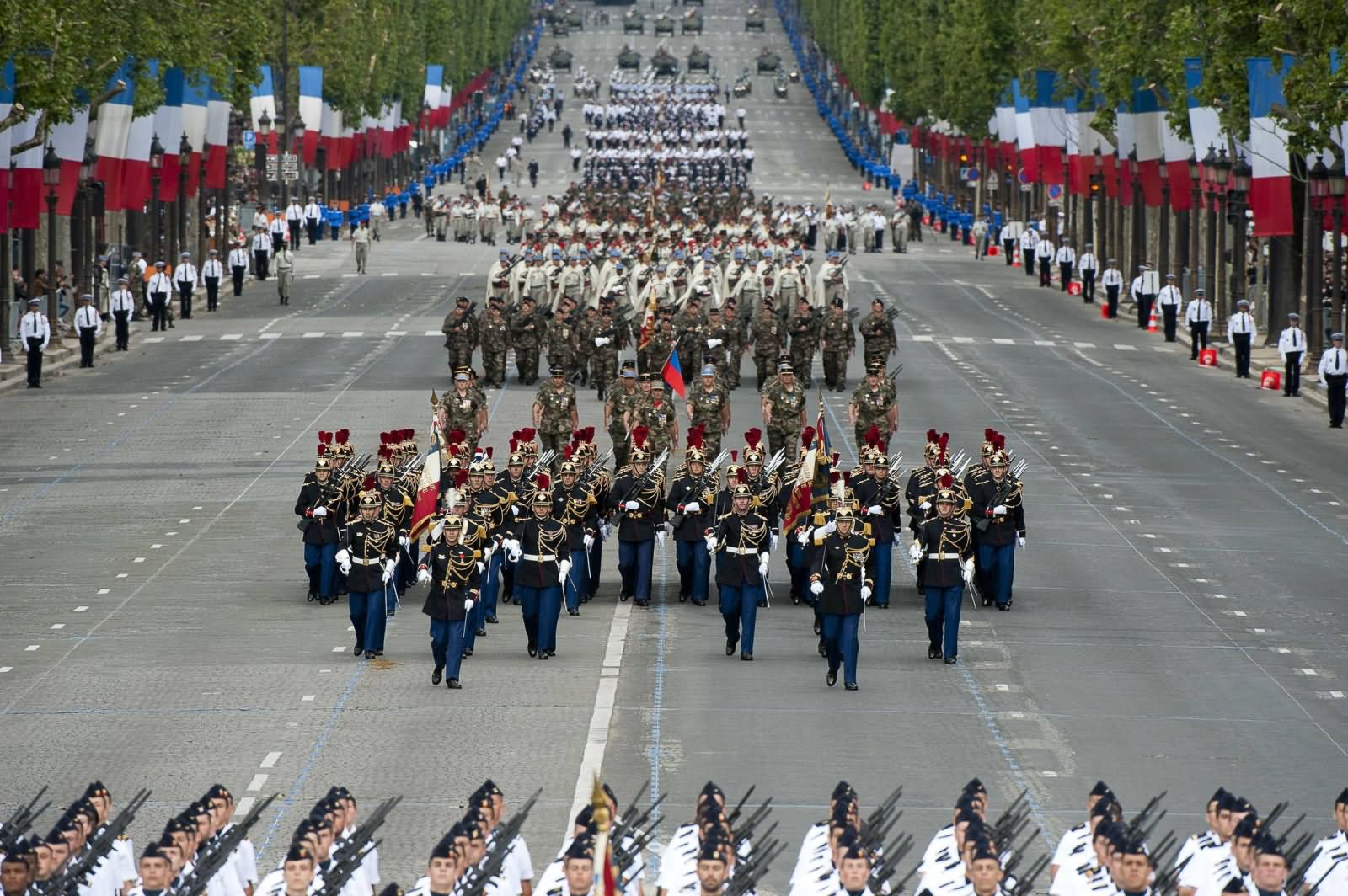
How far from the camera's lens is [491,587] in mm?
23969

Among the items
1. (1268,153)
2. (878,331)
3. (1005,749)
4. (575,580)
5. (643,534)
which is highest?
(1268,153)

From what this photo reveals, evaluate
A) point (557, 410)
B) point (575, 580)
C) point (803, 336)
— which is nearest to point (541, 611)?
point (575, 580)

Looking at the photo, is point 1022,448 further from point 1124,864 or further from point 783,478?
point 1124,864

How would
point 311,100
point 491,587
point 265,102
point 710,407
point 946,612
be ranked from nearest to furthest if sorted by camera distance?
point 946,612, point 491,587, point 710,407, point 265,102, point 311,100

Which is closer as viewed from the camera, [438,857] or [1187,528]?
[438,857]

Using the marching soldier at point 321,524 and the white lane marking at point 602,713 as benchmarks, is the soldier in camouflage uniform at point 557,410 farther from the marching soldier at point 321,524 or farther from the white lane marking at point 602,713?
the white lane marking at point 602,713

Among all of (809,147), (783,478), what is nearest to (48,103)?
(783,478)

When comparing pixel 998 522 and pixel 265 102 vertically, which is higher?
pixel 265 102

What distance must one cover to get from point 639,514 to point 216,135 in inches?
1823

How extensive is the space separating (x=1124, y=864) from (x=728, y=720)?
7675mm

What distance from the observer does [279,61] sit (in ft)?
302

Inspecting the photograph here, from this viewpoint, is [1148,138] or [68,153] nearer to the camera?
[68,153]

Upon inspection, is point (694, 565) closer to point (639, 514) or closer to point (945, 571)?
point (639, 514)

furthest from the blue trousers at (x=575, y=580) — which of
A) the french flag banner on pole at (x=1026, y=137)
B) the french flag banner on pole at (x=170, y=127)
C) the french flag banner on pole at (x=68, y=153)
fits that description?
the french flag banner on pole at (x=1026, y=137)
